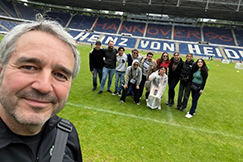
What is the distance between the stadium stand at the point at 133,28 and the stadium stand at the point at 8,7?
2752cm

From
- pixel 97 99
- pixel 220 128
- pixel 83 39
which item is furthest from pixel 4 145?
pixel 83 39

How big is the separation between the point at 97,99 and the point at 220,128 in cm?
408

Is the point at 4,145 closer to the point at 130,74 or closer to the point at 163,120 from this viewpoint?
the point at 163,120

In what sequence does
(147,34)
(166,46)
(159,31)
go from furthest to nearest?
(159,31)
(147,34)
(166,46)

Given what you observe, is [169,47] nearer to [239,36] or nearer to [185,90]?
[239,36]

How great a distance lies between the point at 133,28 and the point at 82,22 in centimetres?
1455

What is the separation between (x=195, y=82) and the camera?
449 cm

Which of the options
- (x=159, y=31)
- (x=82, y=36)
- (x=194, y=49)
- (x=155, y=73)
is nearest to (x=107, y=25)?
(x=82, y=36)

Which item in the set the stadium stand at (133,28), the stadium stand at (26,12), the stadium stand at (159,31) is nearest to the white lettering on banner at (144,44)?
the stadium stand at (159,31)

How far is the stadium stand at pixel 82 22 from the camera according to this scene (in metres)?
39.0

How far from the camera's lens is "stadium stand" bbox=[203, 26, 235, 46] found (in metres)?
33.0

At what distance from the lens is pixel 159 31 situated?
3838 cm

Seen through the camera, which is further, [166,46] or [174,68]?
[166,46]

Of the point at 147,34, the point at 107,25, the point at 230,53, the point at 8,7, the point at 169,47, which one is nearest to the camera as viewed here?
the point at 230,53
